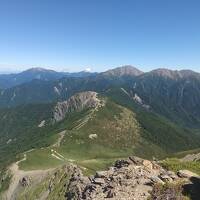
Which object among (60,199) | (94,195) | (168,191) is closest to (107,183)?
(94,195)

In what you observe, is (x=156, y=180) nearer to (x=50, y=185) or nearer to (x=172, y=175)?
(x=172, y=175)

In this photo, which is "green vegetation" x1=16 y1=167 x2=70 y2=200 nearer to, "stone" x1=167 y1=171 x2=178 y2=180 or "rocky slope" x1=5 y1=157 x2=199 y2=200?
"rocky slope" x1=5 y1=157 x2=199 y2=200

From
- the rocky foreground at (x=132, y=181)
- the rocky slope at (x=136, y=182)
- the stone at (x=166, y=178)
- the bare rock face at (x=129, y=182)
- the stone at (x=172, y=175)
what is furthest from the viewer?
the stone at (x=172, y=175)

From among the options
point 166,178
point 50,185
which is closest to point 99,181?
point 166,178

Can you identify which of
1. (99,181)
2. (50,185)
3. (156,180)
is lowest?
(50,185)

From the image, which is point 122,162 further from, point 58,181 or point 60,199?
point 58,181

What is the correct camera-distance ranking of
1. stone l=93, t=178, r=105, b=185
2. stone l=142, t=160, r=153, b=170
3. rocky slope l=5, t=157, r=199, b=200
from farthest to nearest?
1. stone l=142, t=160, r=153, b=170
2. stone l=93, t=178, r=105, b=185
3. rocky slope l=5, t=157, r=199, b=200

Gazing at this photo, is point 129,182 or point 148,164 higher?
point 148,164

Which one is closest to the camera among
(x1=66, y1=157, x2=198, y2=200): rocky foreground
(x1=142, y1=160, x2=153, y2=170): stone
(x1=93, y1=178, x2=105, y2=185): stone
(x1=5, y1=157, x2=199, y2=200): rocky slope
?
(x1=5, y1=157, x2=199, y2=200): rocky slope

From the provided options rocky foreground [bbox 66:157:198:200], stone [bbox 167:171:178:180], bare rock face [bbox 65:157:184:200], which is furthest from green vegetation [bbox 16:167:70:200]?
stone [bbox 167:171:178:180]

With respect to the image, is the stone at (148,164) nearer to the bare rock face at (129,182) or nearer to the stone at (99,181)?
the bare rock face at (129,182)

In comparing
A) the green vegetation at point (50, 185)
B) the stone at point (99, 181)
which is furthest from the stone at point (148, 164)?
the green vegetation at point (50, 185)
